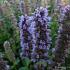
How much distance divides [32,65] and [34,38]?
0.68 ft

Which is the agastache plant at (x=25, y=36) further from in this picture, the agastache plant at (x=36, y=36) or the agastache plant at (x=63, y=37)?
the agastache plant at (x=63, y=37)

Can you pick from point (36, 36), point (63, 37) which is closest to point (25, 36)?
point (36, 36)

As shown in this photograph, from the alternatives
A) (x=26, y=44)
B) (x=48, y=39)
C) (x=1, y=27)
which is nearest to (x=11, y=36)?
(x=1, y=27)

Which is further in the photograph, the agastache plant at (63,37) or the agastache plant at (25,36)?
the agastache plant at (25,36)

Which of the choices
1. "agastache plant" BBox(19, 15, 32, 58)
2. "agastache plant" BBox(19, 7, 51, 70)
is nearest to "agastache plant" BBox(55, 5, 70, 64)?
"agastache plant" BBox(19, 7, 51, 70)

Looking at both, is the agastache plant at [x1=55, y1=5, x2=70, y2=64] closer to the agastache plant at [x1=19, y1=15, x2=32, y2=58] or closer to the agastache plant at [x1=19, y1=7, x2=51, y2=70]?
the agastache plant at [x1=19, y1=7, x2=51, y2=70]

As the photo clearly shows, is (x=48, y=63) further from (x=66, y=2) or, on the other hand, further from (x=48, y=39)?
(x=66, y=2)

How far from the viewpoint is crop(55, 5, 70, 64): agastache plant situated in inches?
58.8

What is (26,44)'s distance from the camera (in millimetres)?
1714

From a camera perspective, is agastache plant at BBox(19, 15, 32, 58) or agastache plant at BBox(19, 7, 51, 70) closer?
agastache plant at BBox(19, 7, 51, 70)

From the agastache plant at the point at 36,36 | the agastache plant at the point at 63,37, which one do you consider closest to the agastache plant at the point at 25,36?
the agastache plant at the point at 36,36

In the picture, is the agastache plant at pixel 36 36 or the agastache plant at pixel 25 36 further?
the agastache plant at pixel 25 36

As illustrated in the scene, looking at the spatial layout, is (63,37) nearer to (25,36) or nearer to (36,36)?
(36,36)

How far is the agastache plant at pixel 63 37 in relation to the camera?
58.8 inches
